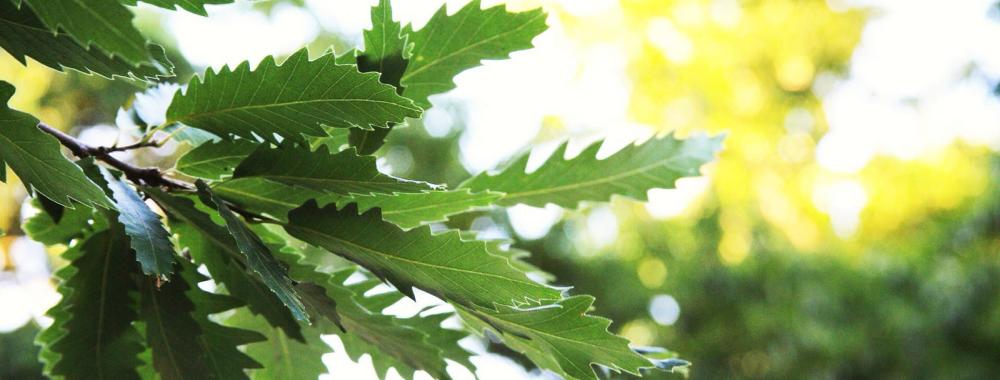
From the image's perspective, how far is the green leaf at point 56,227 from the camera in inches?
19.1

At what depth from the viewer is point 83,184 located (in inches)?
14.1

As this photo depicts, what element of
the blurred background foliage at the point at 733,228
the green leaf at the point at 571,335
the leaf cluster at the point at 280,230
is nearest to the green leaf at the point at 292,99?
the leaf cluster at the point at 280,230

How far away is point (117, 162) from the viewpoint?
0.44 meters

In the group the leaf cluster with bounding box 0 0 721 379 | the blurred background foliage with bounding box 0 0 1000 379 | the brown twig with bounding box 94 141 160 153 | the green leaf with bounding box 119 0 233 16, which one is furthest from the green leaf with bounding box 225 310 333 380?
Answer: the blurred background foliage with bounding box 0 0 1000 379

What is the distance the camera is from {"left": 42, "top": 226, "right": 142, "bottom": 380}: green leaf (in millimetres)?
458

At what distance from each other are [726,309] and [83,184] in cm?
411

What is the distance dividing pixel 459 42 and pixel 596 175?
133 millimetres

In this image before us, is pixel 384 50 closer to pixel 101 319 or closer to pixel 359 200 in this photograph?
pixel 359 200

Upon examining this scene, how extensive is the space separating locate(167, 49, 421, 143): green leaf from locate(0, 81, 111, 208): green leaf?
9cm

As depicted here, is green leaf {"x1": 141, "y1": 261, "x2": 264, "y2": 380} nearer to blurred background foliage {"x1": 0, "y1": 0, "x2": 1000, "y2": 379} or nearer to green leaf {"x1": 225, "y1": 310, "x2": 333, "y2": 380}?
green leaf {"x1": 225, "y1": 310, "x2": 333, "y2": 380}

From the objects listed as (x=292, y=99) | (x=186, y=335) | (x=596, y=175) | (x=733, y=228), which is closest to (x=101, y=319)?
(x=186, y=335)

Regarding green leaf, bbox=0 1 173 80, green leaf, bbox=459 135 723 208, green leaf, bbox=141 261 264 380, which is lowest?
green leaf, bbox=141 261 264 380

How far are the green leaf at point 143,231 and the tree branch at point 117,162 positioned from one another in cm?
2

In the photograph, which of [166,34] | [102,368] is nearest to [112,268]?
[102,368]
